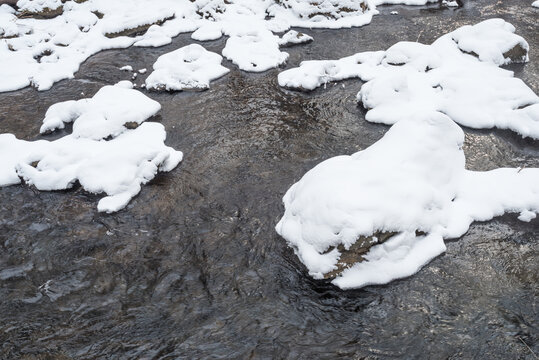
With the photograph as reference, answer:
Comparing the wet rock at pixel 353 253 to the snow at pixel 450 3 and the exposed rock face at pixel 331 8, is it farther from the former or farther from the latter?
the snow at pixel 450 3

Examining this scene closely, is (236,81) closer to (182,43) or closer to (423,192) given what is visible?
(182,43)

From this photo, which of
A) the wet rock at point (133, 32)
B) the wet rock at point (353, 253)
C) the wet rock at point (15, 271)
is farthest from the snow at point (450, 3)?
the wet rock at point (15, 271)

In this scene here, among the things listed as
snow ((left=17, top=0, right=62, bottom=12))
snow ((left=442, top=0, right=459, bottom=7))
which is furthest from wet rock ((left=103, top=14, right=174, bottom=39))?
snow ((left=442, top=0, right=459, bottom=7))

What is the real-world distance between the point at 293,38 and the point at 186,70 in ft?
12.6

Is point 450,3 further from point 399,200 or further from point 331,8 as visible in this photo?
point 399,200

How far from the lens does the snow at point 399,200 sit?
6.12 metres

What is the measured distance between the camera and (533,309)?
18.0 ft

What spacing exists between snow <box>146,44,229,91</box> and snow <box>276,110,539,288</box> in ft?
17.4

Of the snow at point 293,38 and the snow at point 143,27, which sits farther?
the snow at point 293,38

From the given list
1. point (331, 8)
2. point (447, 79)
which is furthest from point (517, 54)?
point (331, 8)

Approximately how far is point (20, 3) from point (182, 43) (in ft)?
23.4

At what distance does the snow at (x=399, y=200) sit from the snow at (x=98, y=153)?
10.1ft

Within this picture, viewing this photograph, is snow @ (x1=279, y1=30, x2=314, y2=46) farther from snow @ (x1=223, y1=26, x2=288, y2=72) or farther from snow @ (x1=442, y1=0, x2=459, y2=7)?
snow @ (x1=442, y1=0, x2=459, y2=7)

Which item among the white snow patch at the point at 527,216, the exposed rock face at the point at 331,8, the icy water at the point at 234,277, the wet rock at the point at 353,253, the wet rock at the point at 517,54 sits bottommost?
the icy water at the point at 234,277
